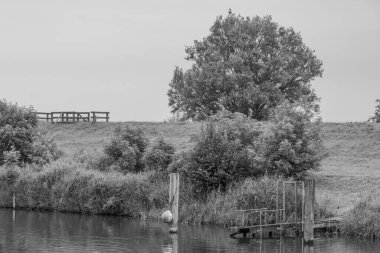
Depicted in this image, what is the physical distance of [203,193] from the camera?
2365 inches

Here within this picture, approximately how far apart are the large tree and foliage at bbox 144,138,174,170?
2486cm

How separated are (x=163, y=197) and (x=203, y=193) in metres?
3.41

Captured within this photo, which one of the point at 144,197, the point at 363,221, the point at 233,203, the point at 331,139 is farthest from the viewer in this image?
the point at 331,139

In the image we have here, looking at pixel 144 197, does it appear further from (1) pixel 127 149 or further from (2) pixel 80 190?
(1) pixel 127 149

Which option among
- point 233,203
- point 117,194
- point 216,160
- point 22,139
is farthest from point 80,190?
point 233,203

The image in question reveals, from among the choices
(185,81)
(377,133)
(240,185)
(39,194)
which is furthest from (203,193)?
(185,81)

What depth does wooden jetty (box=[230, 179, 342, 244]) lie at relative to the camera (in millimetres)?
49812

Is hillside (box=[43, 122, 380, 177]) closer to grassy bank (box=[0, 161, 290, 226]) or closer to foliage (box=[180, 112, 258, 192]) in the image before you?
foliage (box=[180, 112, 258, 192])

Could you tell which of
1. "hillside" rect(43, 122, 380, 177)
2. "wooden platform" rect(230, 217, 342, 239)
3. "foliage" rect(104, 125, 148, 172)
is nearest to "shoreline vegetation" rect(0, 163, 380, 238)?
"wooden platform" rect(230, 217, 342, 239)

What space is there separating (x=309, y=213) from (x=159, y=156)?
20.4 metres

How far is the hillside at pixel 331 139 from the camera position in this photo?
244 feet

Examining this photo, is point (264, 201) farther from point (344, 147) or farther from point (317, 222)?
point (344, 147)

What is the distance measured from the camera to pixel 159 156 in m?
67.2

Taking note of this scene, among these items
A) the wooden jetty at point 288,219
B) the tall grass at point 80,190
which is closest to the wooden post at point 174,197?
the wooden jetty at point 288,219
